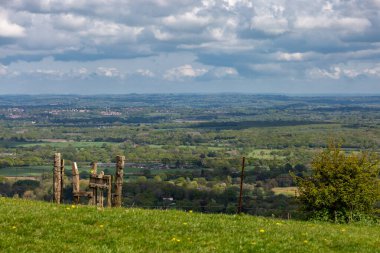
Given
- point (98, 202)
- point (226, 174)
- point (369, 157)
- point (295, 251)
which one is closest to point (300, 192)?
point (369, 157)

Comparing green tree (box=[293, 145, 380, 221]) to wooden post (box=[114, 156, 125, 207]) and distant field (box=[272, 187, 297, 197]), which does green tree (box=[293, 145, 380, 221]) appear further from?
distant field (box=[272, 187, 297, 197])

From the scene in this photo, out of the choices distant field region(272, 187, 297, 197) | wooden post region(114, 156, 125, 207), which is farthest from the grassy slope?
distant field region(272, 187, 297, 197)

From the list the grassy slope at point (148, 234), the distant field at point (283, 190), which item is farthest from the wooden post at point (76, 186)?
the distant field at point (283, 190)

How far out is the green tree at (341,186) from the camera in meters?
34.8

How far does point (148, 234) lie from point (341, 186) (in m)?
19.7

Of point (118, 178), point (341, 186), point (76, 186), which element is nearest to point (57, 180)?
point (76, 186)

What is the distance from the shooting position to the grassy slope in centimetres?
1789

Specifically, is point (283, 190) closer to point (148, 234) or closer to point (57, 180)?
point (57, 180)

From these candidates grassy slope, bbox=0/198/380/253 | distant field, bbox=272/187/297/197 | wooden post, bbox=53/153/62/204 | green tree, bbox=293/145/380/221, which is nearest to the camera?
grassy slope, bbox=0/198/380/253

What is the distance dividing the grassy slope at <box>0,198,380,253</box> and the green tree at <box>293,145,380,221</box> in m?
11.4

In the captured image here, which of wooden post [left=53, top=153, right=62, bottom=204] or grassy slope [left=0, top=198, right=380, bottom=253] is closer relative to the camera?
grassy slope [left=0, top=198, right=380, bottom=253]

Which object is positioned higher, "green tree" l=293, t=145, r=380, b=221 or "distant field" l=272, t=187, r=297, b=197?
"green tree" l=293, t=145, r=380, b=221

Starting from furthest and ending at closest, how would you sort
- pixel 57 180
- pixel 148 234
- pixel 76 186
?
pixel 57 180 < pixel 76 186 < pixel 148 234

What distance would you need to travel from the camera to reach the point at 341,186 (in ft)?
115
